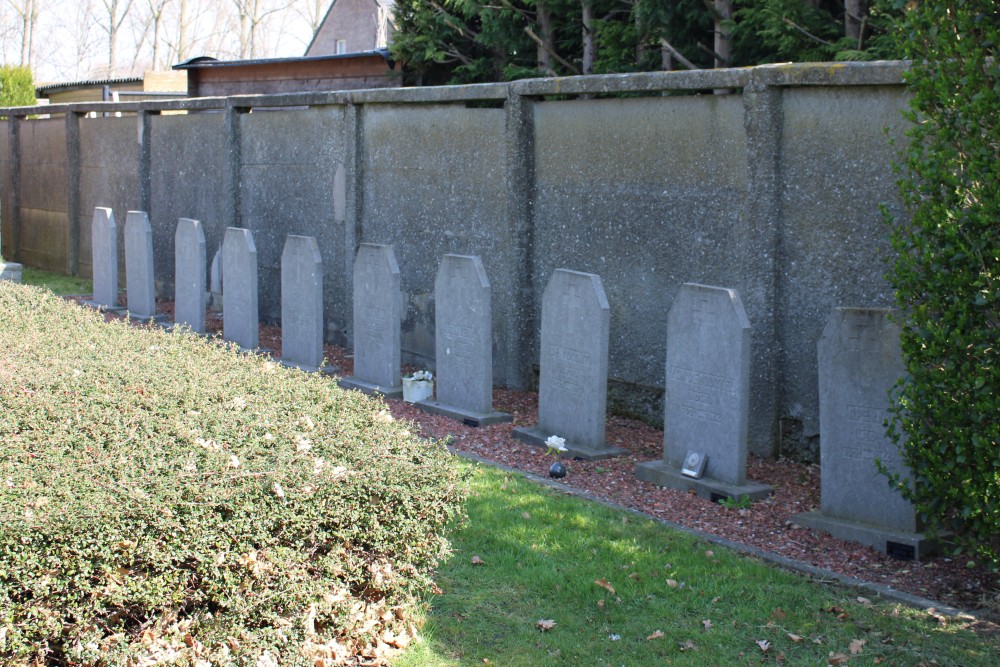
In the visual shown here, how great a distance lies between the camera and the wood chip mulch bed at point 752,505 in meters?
5.61

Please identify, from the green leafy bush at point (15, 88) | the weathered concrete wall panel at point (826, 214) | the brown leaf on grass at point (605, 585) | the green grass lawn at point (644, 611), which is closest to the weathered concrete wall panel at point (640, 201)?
the weathered concrete wall panel at point (826, 214)

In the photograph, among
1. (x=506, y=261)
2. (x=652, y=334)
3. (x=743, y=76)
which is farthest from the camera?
(x=506, y=261)

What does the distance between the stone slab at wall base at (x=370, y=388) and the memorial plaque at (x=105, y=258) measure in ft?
17.6

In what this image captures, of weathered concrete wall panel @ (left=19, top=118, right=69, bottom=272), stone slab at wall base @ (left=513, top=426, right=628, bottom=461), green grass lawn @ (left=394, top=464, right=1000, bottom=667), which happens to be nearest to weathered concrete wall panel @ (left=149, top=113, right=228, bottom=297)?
weathered concrete wall panel @ (left=19, top=118, right=69, bottom=272)

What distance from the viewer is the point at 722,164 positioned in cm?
802

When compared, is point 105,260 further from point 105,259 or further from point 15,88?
point 15,88

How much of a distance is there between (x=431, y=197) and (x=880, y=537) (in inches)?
236

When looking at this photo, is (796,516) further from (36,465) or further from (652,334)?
(36,465)

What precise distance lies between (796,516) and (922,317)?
5.37 feet

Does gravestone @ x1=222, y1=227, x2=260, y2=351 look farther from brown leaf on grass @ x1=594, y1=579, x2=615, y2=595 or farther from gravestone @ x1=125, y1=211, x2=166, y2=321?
brown leaf on grass @ x1=594, y1=579, x2=615, y2=595

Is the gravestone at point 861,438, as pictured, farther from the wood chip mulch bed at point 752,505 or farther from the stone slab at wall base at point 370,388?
the stone slab at wall base at point 370,388

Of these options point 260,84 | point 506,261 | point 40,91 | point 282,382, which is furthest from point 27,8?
point 282,382

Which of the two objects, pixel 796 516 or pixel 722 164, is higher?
pixel 722 164

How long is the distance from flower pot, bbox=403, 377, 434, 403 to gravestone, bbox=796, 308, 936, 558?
159 inches
